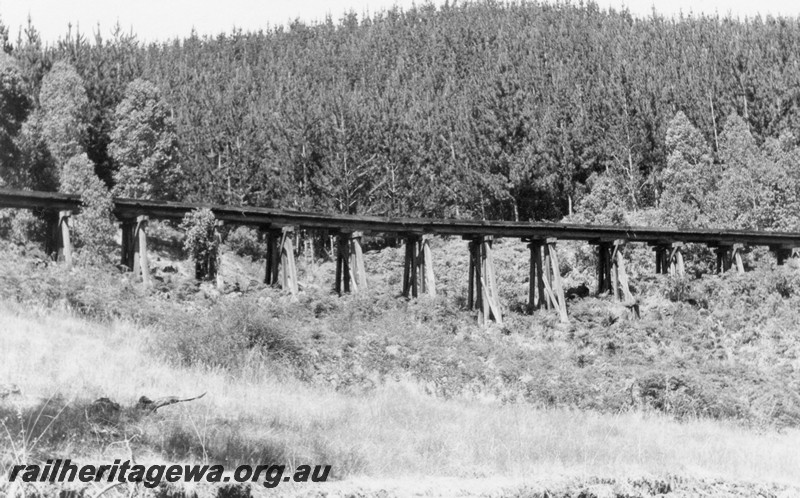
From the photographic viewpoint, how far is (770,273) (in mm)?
31891

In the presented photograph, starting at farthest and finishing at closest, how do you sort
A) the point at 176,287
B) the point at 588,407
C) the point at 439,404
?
the point at 176,287 → the point at 588,407 → the point at 439,404

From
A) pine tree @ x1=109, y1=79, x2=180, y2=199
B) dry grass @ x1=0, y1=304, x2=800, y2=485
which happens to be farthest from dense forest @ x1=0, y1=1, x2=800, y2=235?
dry grass @ x1=0, y1=304, x2=800, y2=485

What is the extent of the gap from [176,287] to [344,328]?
891 centimetres

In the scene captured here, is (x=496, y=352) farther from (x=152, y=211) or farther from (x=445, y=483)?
(x=152, y=211)

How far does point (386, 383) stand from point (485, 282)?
49.9 feet

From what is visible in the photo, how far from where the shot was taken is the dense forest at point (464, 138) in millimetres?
40562

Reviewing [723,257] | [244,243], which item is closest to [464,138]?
[244,243]

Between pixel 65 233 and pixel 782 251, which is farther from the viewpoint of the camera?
pixel 782 251

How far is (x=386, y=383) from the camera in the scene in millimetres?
14906

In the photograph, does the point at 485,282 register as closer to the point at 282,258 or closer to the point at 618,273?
the point at 618,273

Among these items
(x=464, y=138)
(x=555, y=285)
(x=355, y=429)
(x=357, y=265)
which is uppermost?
(x=464, y=138)

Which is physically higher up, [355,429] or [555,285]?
[355,429]

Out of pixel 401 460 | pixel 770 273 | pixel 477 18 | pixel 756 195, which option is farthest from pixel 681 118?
pixel 477 18

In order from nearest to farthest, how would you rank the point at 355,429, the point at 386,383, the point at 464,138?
the point at 355,429 < the point at 386,383 < the point at 464,138
